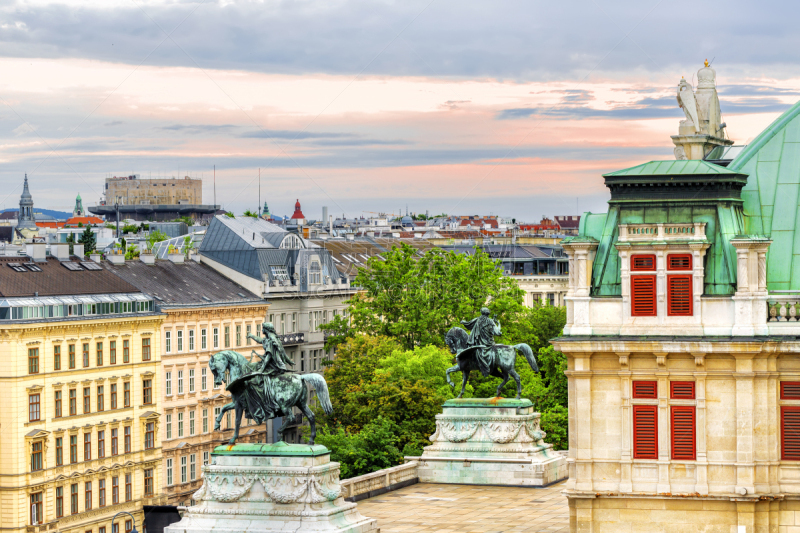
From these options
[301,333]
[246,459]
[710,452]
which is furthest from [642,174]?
[301,333]

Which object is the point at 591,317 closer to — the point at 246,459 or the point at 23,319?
the point at 246,459

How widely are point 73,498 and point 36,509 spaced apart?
3331 millimetres

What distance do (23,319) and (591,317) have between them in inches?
2187

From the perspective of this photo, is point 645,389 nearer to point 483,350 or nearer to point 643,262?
point 643,262

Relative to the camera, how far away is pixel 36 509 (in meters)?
96.3

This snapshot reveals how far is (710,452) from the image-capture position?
46.3 meters

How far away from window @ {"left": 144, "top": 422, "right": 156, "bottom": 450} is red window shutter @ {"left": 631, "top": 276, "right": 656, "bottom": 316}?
65221 millimetres

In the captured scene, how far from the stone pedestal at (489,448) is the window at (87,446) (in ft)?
144

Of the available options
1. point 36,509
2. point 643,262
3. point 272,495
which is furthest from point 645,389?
point 36,509

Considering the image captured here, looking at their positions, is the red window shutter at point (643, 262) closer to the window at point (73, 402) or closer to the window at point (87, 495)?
the window at point (73, 402)

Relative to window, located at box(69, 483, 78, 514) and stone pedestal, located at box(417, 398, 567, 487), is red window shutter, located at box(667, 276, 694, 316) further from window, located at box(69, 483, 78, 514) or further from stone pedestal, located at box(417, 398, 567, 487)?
window, located at box(69, 483, 78, 514)

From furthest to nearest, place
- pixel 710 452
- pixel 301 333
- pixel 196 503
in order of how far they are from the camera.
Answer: pixel 301 333, pixel 196 503, pixel 710 452

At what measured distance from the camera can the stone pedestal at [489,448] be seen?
59938 mm

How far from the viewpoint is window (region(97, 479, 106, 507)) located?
10175 centimetres
